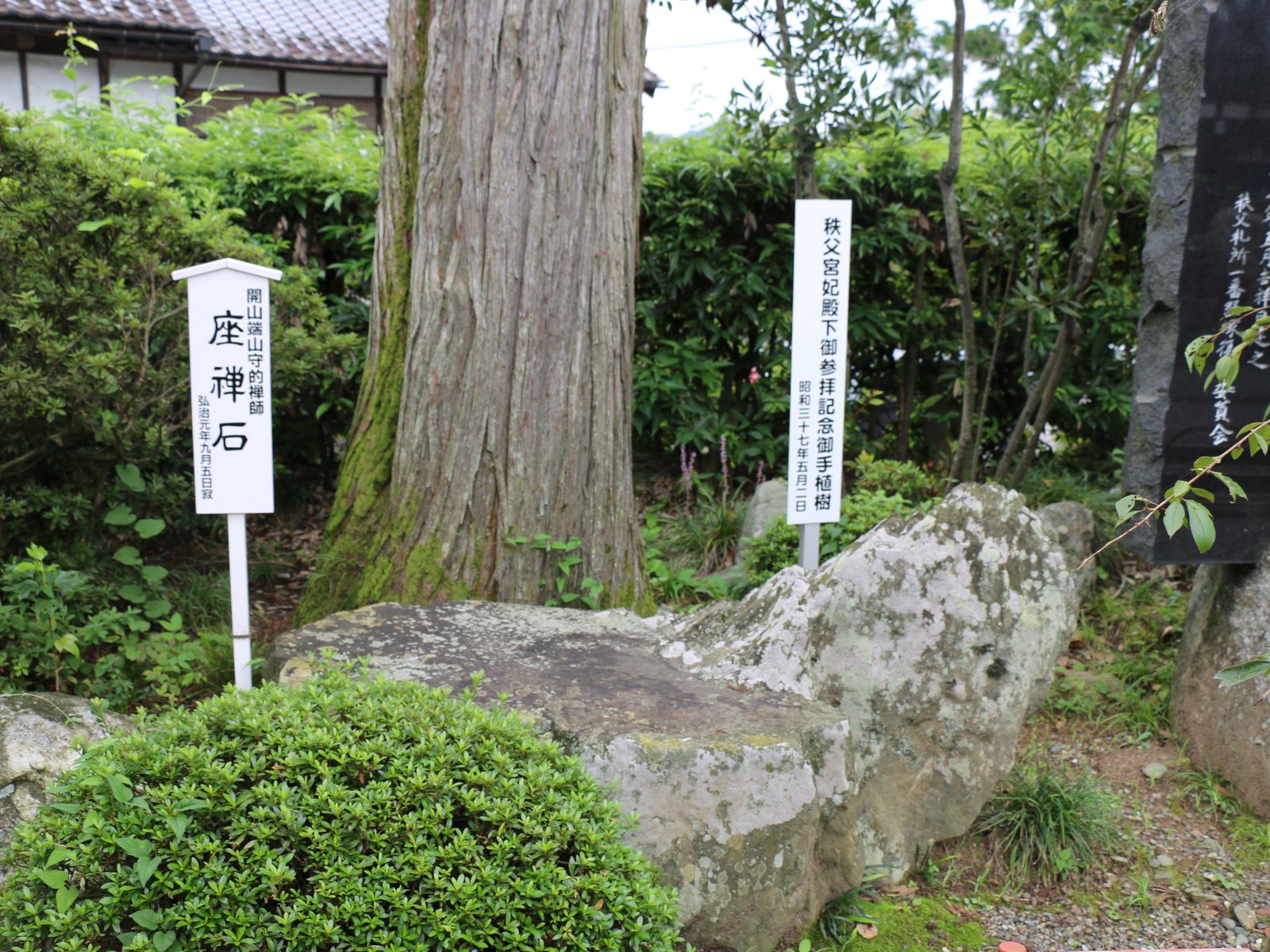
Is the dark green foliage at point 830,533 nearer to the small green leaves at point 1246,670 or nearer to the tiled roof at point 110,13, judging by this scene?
the small green leaves at point 1246,670

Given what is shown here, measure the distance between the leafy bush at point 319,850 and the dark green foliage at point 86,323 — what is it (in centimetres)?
234

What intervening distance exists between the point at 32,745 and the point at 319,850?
1508 mm

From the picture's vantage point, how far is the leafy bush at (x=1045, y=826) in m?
3.30

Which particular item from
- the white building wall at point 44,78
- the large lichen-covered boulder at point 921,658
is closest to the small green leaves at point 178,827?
the large lichen-covered boulder at point 921,658

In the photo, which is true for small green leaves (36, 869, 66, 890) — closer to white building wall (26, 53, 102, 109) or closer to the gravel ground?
the gravel ground

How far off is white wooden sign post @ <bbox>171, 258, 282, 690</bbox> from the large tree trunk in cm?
61

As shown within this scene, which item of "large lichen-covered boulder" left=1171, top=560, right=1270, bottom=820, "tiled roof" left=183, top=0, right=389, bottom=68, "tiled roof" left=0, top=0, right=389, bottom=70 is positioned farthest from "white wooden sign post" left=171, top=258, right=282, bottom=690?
"tiled roof" left=183, top=0, right=389, bottom=68

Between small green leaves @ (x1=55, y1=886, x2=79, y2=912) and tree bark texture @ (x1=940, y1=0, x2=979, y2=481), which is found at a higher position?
tree bark texture @ (x1=940, y1=0, x2=979, y2=481)

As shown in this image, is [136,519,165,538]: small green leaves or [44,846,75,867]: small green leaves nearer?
[44,846,75,867]: small green leaves

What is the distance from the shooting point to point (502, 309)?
4.02 meters

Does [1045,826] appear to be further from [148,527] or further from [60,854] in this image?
[148,527]

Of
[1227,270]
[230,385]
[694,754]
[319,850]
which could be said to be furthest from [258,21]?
[319,850]

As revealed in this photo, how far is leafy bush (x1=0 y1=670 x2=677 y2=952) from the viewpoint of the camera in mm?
1871

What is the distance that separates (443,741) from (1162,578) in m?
4.82
